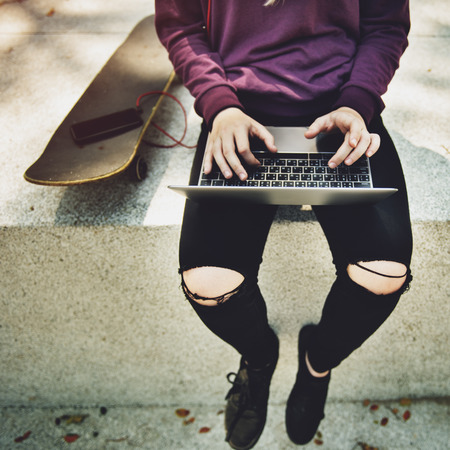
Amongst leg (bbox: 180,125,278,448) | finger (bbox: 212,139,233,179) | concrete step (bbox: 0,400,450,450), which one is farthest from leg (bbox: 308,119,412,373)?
concrete step (bbox: 0,400,450,450)

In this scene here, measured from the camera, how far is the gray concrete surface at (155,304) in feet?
3.64

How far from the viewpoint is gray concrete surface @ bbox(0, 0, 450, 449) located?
111 cm

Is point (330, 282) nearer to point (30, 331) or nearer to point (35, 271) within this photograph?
point (35, 271)

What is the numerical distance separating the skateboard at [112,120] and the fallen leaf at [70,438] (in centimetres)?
111

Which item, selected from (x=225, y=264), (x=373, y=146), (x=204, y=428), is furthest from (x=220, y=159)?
(x=204, y=428)

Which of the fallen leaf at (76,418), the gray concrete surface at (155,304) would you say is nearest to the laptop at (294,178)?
the gray concrete surface at (155,304)

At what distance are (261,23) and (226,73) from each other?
0.57 ft

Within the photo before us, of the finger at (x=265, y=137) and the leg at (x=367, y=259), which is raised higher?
the finger at (x=265, y=137)

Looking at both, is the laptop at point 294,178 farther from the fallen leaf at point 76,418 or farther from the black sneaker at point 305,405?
the fallen leaf at point 76,418

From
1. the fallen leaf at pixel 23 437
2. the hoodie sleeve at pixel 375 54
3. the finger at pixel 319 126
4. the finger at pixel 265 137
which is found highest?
the hoodie sleeve at pixel 375 54

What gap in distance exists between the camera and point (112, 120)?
1229mm

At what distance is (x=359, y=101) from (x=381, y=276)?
48 centimetres

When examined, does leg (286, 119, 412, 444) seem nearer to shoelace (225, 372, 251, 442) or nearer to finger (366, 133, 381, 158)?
finger (366, 133, 381, 158)

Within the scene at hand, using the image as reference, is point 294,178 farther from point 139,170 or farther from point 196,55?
point 139,170
